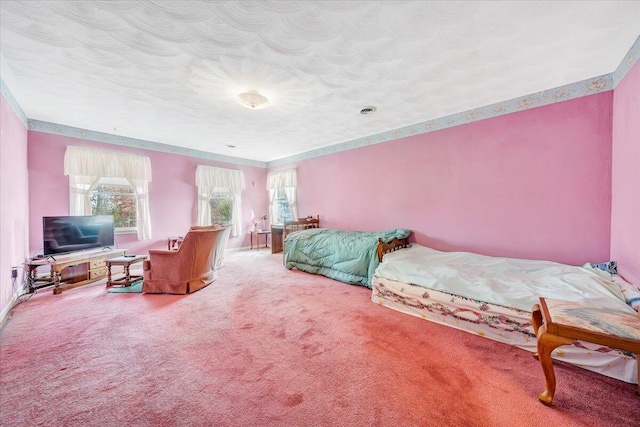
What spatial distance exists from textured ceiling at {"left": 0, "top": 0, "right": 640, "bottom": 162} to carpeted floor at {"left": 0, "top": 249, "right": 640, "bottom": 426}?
2.47m

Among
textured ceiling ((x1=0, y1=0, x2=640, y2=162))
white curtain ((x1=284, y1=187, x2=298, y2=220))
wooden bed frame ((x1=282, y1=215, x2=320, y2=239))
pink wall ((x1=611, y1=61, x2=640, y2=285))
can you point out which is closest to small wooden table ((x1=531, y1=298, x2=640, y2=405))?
pink wall ((x1=611, y1=61, x2=640, y2=285))

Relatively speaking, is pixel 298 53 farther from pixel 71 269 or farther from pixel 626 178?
pixel 71 269

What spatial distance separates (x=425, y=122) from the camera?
3738mm

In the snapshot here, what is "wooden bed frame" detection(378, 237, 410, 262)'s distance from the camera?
3.11m

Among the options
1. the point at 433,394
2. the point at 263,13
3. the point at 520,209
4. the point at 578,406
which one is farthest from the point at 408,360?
the point at 263,13

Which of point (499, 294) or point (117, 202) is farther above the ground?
point (117, 202)

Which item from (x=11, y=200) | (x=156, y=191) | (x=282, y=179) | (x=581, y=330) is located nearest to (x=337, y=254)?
(x=581, y=330)

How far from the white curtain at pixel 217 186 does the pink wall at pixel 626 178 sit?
6.22 meters

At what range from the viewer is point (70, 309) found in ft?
8.75

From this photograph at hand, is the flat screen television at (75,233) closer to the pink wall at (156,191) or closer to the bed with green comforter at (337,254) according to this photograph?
the pink wall at (156,191)

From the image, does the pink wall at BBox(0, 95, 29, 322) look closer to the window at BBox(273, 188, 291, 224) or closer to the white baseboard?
the white baseboard

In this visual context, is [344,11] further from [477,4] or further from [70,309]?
[70,309]

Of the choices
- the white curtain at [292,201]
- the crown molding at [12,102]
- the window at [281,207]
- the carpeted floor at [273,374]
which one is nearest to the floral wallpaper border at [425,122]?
the crown molding at [12,102]

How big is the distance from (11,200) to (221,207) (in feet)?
11.1
